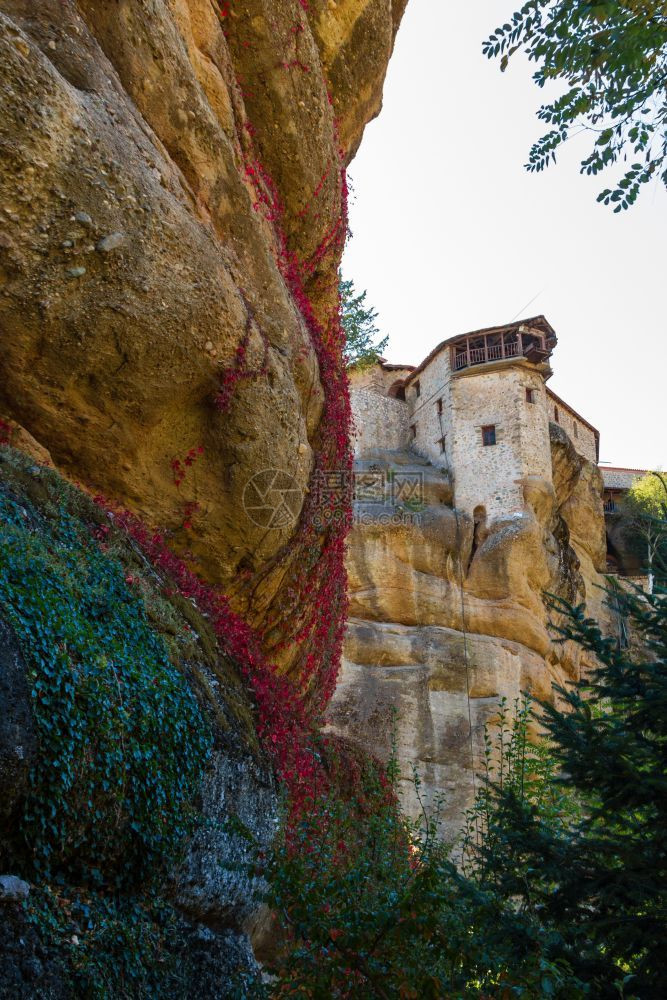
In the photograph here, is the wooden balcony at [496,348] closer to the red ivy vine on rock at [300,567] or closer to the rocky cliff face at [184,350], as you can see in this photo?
the red ivy vine on rock at [300,567]

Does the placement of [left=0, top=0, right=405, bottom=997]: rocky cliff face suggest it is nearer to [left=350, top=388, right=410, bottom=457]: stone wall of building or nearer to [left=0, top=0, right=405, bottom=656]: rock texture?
[left=0, top=0, right=405, bottom=656]: rock texture

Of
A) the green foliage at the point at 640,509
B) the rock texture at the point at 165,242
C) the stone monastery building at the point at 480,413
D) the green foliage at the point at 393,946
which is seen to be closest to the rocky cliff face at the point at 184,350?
the rock texture at the point at 165,242

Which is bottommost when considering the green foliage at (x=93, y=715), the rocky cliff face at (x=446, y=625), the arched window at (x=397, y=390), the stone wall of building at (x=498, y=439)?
the rocky cliff face at (x=446, y=625)

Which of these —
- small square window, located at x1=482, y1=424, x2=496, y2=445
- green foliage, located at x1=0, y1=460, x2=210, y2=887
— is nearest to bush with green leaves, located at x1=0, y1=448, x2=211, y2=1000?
green foliage, located at x1=0, y1=460, x2=210, y2=887

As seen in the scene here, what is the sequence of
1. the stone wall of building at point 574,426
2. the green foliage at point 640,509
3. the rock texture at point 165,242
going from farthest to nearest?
1. the green foliage at point 640,509
2. the stone wall of building at point 574,426
3. the rock texture at point 165,242

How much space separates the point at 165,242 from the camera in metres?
7.40

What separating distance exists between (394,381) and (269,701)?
3211 centimetres

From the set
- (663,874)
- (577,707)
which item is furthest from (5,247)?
(663,874)

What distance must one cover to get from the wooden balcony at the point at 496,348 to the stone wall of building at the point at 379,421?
13.1 feet

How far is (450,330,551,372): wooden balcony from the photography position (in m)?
32.9

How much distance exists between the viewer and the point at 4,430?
6750 millimetres

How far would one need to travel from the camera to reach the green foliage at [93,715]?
4.30m

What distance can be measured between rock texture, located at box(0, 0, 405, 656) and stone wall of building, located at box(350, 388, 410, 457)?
24616 millimetres

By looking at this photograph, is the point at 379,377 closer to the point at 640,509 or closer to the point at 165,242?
the point at 640,509
